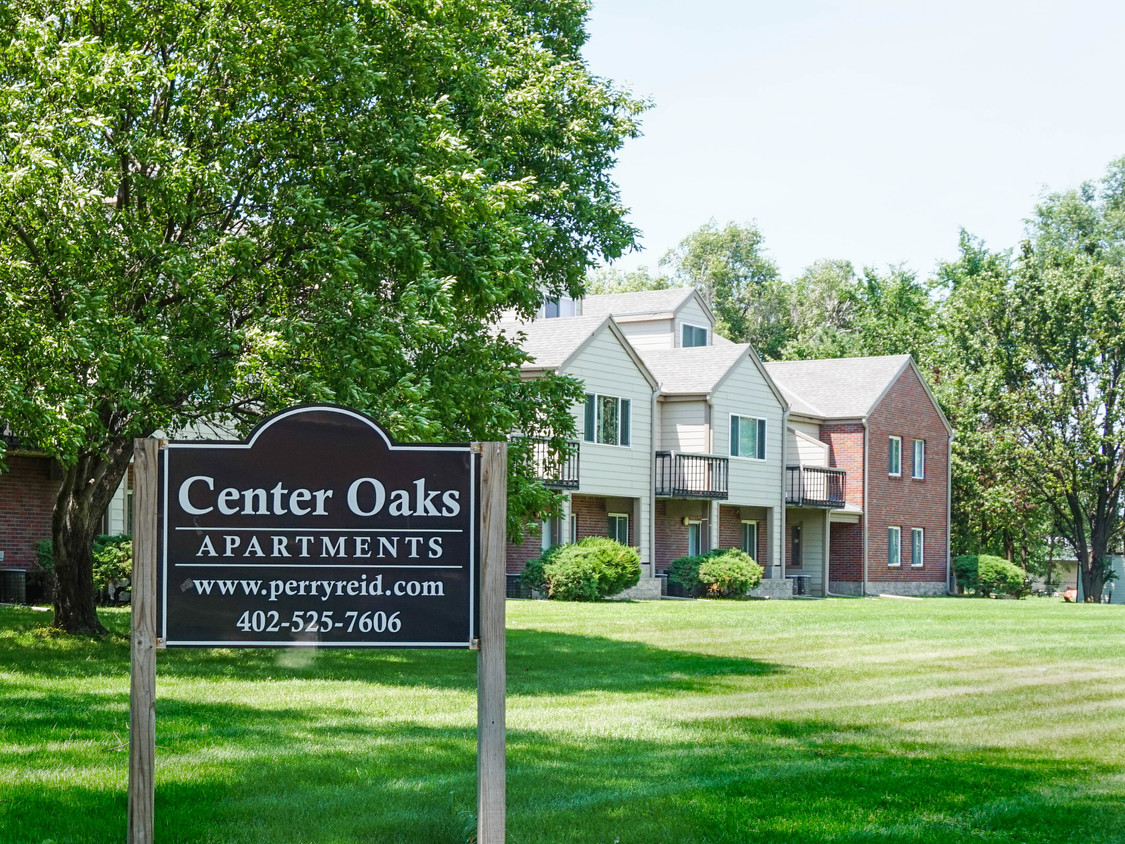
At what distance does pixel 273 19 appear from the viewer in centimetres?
1398

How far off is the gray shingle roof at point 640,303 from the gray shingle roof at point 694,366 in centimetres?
280

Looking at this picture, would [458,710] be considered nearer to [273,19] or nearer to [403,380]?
[403,380]

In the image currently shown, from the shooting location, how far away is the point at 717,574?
3506 cm

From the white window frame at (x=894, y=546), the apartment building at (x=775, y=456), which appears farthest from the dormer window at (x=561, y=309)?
the white window frame at (x=894, y=546)

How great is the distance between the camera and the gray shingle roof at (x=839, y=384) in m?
43.9

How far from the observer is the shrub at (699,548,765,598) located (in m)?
35.0

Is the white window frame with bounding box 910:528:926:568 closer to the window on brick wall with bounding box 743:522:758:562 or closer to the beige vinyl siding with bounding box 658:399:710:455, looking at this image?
the window on brick wall with bounding box 743:522:758:562

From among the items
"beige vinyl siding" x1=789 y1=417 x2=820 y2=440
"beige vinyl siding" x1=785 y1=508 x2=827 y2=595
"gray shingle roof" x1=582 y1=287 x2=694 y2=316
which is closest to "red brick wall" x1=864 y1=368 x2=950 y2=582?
"beige vinyl siding" x1=785 y1=508 x2=827 y2=595

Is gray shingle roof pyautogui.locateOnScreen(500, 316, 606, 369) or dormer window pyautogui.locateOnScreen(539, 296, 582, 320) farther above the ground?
dormer window pyautogui.locateOnScreen(539, 296, 582, 320)

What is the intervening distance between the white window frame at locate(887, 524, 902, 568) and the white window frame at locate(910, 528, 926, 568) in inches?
40.4

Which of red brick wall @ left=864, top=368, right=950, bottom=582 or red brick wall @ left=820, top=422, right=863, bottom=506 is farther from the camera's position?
red brick wall @ left=864, top=368, right=950, bottom=582

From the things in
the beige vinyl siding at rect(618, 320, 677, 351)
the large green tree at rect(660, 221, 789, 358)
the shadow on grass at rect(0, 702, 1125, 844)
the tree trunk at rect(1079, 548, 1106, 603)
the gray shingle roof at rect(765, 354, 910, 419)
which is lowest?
the tree trunk at rect(1079, 548, 1106, 603)

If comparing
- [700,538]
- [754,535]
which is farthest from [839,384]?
[700,538]

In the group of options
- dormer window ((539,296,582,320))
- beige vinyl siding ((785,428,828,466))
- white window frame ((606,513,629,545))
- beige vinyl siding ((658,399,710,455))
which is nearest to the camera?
white window frame ((606,513,629,545))
